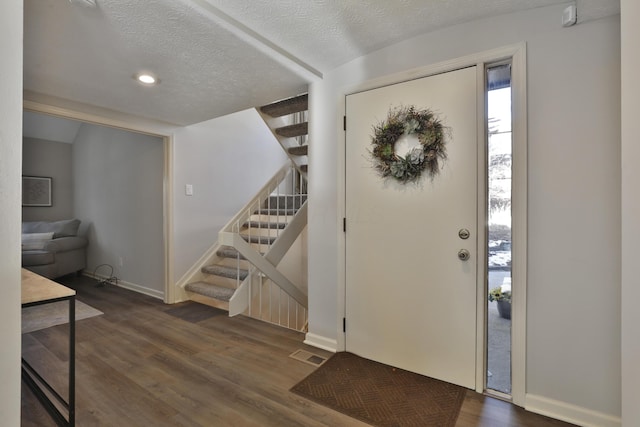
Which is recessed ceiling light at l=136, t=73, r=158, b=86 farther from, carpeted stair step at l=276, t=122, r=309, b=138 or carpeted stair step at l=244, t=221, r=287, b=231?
carpeted stair step at l=244, t=221, r=287, b=231

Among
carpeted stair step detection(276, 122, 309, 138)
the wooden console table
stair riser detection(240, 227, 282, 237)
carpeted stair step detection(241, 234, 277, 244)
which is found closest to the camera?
the wooden console table

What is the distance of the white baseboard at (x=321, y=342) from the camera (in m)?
2.21

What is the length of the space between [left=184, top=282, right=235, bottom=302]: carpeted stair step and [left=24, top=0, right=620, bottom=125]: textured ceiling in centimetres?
199

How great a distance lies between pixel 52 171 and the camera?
5141 millimetres

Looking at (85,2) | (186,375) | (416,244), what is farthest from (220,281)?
(85,2)

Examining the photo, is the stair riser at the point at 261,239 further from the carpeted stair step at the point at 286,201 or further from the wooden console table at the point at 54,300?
the wooden console table at the point at 54,300

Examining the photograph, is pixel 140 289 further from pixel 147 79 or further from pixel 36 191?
pixel 36 191

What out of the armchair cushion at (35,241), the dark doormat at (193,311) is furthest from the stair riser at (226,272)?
the armchair cushion at (35,241)

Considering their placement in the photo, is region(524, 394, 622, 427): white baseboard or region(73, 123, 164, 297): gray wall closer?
region(524, 394, 622, 427): white baseboard

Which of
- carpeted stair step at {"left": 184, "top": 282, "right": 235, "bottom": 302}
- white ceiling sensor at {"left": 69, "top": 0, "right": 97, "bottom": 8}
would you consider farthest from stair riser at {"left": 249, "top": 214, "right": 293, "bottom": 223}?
white ceiling sensor at {"left": 69, "top": 0, "right": 97, "bottom": 8}

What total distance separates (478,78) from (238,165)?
129 inches

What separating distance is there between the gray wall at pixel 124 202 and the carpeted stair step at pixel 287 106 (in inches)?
56.9

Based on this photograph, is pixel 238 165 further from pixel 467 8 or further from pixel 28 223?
pixel 28 223

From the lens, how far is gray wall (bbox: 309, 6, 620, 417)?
1401 millimetres
